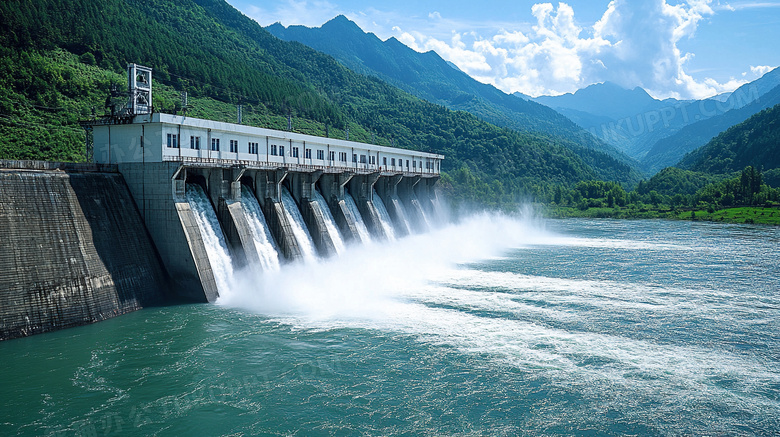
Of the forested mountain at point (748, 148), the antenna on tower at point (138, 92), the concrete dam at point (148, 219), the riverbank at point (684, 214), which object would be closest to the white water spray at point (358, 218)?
the concrete dam at point (148, 219)

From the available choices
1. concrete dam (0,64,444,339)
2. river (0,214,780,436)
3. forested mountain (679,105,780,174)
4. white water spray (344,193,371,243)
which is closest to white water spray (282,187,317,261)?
concrete dam (0,64,444,339)

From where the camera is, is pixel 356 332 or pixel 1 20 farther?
pixel 1 20

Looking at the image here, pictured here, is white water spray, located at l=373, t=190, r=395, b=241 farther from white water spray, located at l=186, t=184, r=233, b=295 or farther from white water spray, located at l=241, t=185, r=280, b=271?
white water spray, located at l=186, t=184, r=233, b=295

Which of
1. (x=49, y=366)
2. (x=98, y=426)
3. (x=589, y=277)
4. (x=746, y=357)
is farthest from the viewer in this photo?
(x=589, y=277)

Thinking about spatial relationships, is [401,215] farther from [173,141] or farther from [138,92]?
[138,92]

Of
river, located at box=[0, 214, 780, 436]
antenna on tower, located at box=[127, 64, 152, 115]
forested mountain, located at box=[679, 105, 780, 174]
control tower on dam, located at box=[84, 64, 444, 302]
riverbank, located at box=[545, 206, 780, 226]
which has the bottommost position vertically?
river, located at box=[0, 214, 780, 436]

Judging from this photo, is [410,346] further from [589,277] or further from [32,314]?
[589,277]

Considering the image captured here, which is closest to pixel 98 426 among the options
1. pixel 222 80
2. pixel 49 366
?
pixel 49 366
